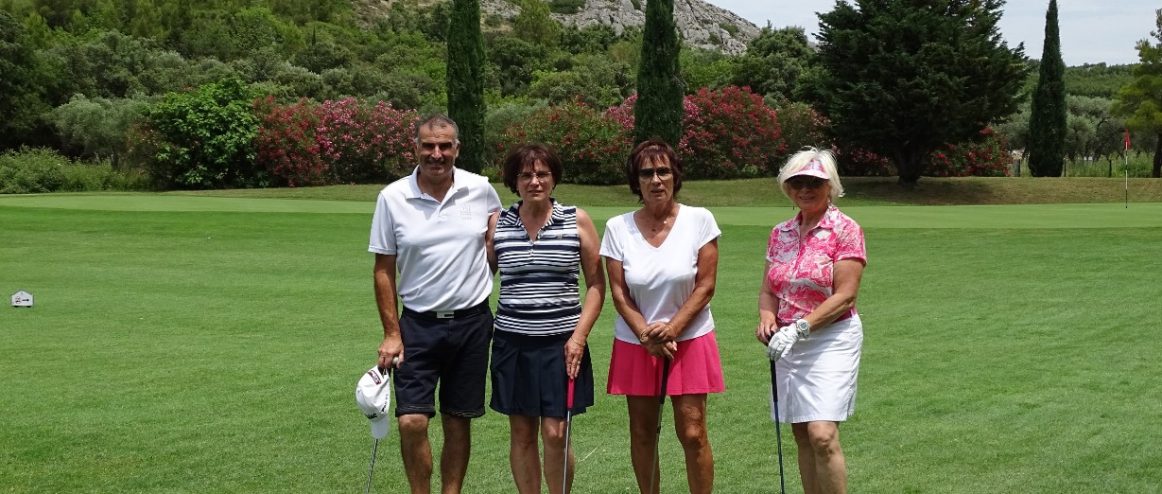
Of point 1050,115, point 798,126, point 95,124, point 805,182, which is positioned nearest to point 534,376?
point 805,182

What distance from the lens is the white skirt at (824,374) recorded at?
195 inches

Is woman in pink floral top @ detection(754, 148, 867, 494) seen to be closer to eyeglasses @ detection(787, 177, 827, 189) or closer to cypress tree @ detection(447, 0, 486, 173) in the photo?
eyeglasses @ detection(787, 177, 827, 189)

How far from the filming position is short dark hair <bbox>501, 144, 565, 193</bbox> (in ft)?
17.3

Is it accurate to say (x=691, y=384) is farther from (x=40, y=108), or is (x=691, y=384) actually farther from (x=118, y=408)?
(x=40, y=108)

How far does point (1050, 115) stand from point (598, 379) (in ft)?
142

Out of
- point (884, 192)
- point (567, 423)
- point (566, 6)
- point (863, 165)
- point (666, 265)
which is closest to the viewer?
point (666, 265)

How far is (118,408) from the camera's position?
7.68 m

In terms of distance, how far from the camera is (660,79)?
39.8m

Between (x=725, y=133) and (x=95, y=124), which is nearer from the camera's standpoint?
(x=725, y=133)

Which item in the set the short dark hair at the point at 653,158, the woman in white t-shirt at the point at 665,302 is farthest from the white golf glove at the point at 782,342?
the short dark hair at the point at 653,158

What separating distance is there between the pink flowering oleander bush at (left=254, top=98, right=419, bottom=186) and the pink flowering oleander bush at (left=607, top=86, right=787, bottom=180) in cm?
830

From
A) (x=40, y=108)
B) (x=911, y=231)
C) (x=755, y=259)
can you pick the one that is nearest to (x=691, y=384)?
(x=755, y=259)

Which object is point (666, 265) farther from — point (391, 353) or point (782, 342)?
point (391, 353)

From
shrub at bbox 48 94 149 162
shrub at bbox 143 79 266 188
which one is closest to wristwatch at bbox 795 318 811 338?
shrub at bbox 143 79 266 188
